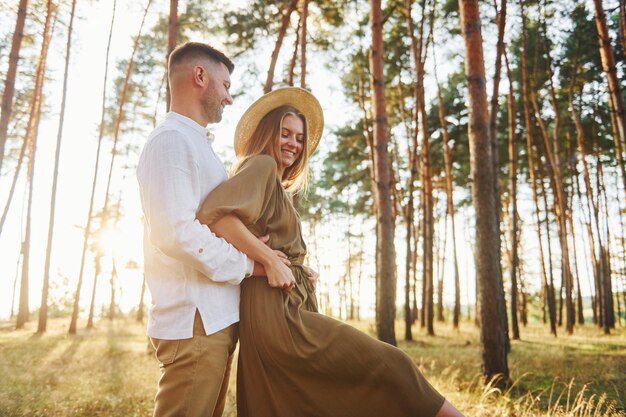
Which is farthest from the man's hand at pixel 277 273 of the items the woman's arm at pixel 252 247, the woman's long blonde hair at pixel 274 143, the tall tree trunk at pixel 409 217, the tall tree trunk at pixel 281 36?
the tall tree trunk at pixel 409 217

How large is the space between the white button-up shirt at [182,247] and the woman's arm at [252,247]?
0.06 m

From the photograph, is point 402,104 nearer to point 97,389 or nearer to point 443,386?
point 443,386

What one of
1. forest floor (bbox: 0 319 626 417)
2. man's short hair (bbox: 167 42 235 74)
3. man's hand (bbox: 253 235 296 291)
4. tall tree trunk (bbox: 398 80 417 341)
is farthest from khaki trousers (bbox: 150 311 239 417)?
tall tree trunk (bbox: 398 80 417 341)

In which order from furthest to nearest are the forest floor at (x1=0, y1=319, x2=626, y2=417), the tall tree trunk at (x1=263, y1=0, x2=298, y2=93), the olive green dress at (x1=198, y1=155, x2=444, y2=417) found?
the tall tree trunk at (x1=263, y1=0, x2=298, y2=93) → the forest floor at (x1=0, y1=319, x2=626, y2=417) → the olive green dress at (x1=198, y1=155, x2=444, y2=417)

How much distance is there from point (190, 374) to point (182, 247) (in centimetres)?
55

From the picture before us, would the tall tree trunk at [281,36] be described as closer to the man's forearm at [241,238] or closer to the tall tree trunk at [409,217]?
the tall tree trunk at [409,217]

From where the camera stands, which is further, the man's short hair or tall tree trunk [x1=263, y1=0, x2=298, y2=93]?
tall tree trunk [x1=263, y1=0, x2=298, y2=93]

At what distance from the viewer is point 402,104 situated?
1845 cm

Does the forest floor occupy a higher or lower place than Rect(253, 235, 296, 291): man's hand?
lower

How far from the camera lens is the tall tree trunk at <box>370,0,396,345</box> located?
9219 mm

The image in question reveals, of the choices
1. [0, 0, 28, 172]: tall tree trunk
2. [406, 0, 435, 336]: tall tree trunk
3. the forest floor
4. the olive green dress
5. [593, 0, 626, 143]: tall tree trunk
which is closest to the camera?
the olive green dress

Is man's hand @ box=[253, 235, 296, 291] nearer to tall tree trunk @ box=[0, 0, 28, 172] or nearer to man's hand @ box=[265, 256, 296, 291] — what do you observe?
man's hand @ box=[265, 256, 296, 291]

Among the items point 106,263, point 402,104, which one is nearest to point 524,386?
point 402,104

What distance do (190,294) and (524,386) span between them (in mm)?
6485
